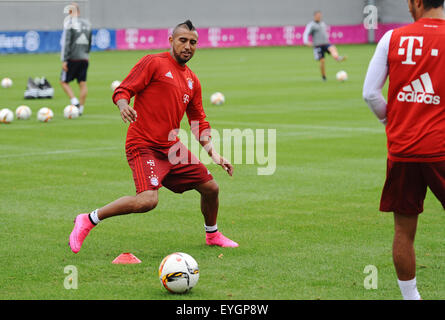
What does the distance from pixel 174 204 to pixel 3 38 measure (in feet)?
139

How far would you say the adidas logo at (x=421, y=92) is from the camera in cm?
583

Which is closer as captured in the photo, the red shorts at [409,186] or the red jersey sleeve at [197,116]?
the red shorts at [409,186]

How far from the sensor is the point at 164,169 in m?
8.16

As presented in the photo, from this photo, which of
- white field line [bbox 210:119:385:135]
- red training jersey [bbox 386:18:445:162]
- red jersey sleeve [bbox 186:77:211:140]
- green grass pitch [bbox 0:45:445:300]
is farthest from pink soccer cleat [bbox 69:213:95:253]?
white field line [bbox 210:119:385:135]

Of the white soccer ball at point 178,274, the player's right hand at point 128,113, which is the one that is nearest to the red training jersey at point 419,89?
the white soccer ball at point 178,274

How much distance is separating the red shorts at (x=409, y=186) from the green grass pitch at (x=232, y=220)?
97cm

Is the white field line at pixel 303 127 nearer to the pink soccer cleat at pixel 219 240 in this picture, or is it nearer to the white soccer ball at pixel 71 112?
the white soccer ball at pixel 71 112

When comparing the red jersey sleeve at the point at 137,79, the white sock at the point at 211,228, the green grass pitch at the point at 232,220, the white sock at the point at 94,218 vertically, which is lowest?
the green grass pitch at the point at 232,220

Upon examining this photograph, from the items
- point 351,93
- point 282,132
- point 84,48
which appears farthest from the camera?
point 351,93

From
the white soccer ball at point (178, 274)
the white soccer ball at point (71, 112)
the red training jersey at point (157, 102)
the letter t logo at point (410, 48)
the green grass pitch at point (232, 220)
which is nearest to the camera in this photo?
the letter t logo at point (410, 48)

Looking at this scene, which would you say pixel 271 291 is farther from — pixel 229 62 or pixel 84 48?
pixel 229 62

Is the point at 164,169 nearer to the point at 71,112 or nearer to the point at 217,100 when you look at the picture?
the point at 71,112

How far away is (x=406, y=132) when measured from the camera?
19.3 ft
